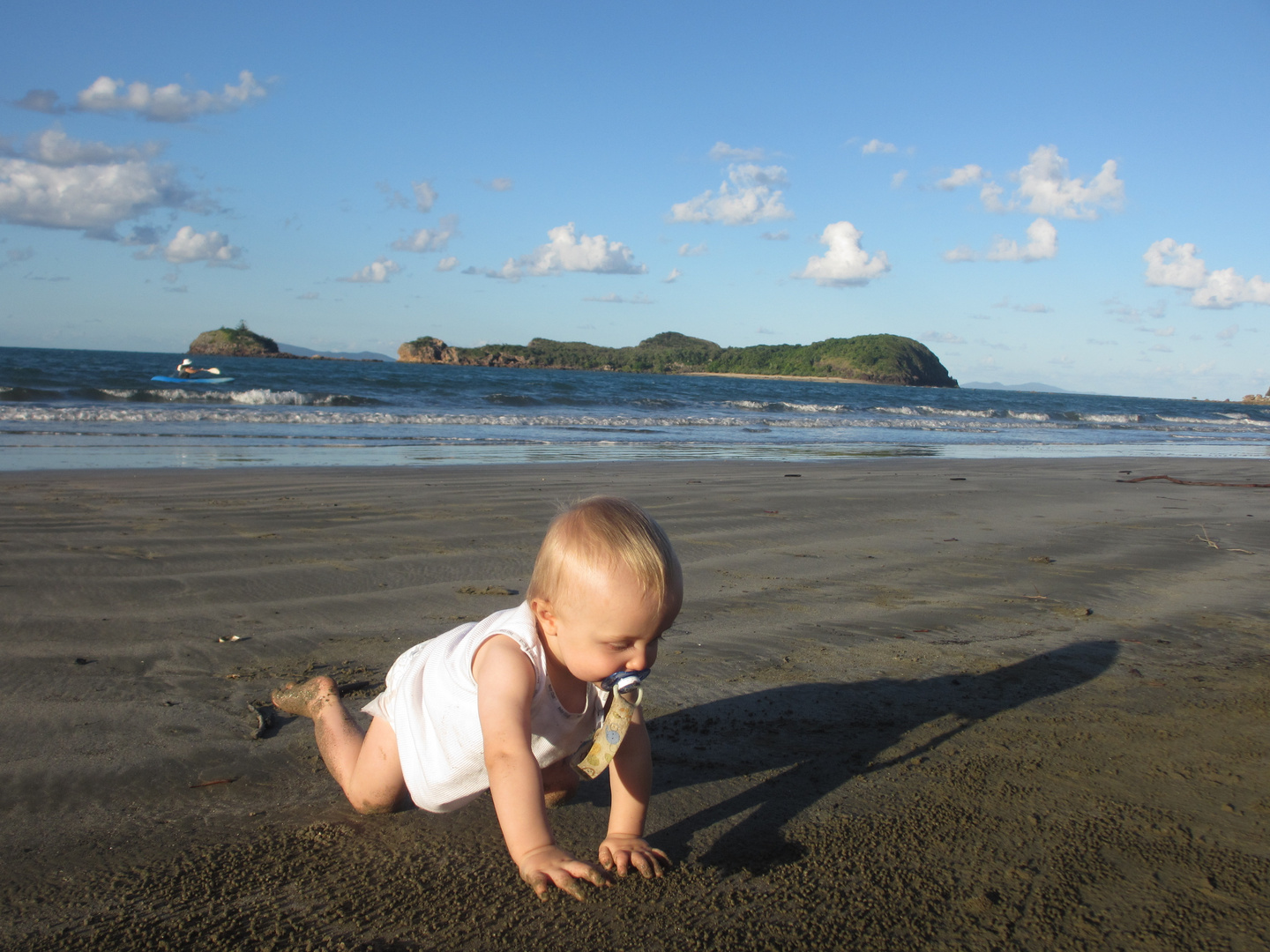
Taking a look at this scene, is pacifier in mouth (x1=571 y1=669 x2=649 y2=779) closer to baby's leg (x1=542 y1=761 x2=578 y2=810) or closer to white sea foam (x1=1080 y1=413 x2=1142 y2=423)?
baby's leg (x1=542 y1=761 x2=578 y2=810)

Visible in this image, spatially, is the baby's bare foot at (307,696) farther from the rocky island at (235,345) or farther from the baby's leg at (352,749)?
the rocky island at (235,345)

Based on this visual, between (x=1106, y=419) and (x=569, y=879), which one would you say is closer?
(x=569, y=879)

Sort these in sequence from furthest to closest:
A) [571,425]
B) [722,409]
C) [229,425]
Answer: [722,409]
[571,425]
[229,425]

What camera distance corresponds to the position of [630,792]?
1.86 meters

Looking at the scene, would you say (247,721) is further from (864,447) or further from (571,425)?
(571,425)

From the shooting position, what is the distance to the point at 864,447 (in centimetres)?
1520

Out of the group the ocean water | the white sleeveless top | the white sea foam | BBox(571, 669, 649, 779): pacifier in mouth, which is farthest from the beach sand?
the white sea foam

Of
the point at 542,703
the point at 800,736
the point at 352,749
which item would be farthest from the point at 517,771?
the point at 800,736

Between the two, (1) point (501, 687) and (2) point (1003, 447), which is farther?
(2) point (1003, 447)

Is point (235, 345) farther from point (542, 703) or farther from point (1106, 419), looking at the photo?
point (542, 703)

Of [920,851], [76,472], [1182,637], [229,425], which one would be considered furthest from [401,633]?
[229,425]

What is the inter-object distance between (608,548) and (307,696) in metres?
1.09

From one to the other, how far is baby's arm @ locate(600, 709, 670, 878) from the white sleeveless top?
0.41ft

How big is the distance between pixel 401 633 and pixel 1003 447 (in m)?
15.5
